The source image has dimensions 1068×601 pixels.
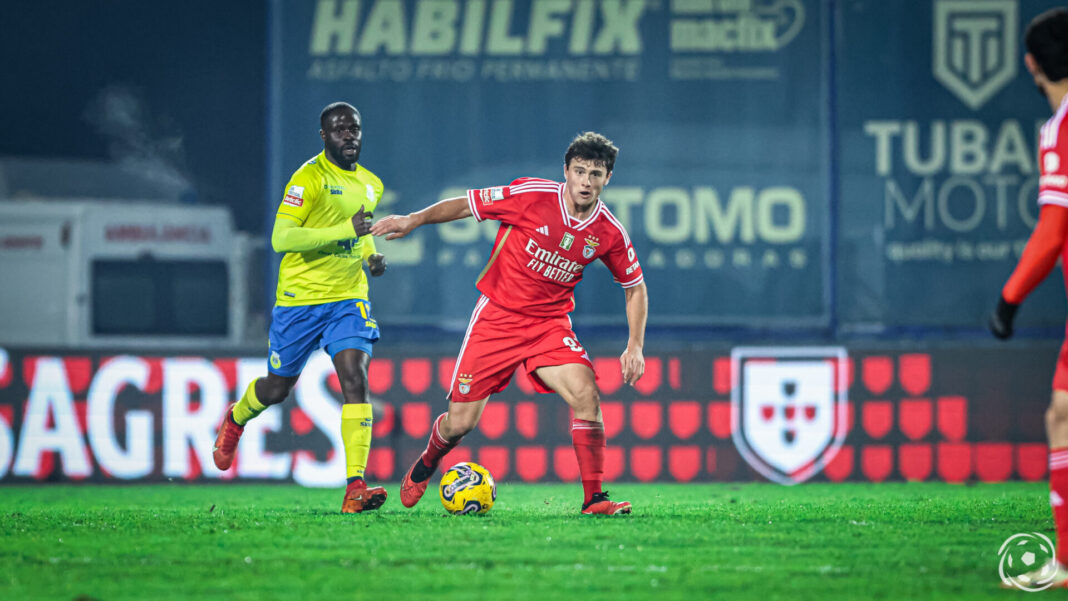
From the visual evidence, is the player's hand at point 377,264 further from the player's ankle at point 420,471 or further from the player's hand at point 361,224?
the player's ankle at point 420,471

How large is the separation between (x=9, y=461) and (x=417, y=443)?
10.1 ft

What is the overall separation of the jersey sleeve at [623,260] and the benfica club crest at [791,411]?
3.66 meters

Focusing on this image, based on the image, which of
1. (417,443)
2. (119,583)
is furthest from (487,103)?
(119,583)

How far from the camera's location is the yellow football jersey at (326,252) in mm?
7254

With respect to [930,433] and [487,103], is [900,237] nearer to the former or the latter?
[930,433]

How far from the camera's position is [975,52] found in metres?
11.4

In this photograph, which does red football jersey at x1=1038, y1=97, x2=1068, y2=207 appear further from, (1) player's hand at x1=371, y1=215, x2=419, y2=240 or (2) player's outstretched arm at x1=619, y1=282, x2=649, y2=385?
(1) player's hand at x1=371, y1=215, x2=419, y2=240

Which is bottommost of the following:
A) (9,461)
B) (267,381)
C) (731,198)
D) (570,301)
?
(9,461)

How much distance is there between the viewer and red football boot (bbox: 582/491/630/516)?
6.85m

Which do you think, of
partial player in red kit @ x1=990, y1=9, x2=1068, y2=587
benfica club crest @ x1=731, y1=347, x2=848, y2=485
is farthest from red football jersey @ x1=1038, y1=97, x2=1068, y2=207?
benfica club crest @ x1=731, y1=347, x2=848, y2=485

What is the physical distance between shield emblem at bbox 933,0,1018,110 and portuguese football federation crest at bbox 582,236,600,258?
5722 millimetres

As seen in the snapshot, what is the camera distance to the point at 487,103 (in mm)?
11430

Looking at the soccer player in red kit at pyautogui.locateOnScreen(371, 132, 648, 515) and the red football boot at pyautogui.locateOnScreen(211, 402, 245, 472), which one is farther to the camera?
the red football boot at pyautogui.locateOnScreen(211, 402, 245, 472)

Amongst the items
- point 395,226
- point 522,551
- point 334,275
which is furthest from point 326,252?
point 522,551
